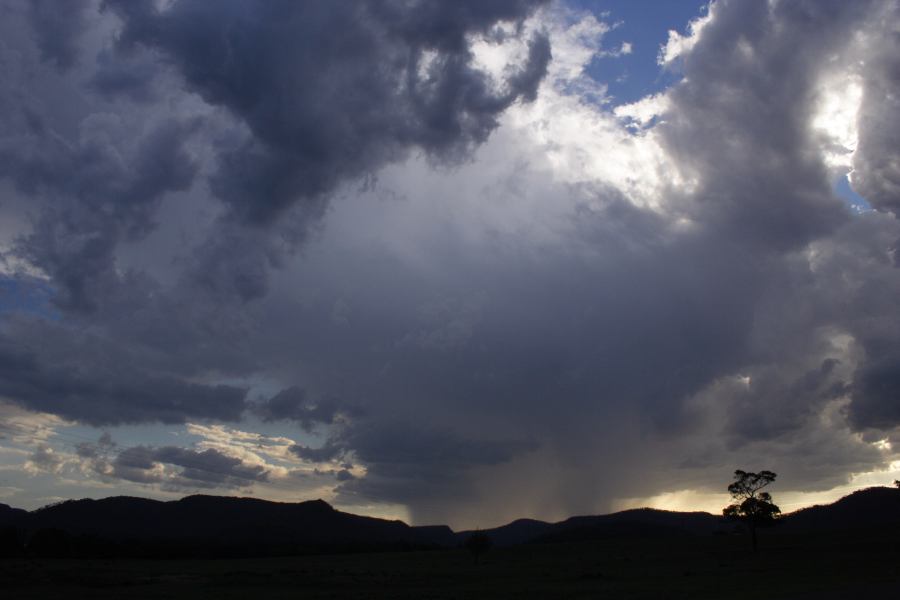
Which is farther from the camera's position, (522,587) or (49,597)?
(522,587)

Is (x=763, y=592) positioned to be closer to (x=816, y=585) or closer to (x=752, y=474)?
(x=816, y=585)

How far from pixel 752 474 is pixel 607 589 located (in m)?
74.9

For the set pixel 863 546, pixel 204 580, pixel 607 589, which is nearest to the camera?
pixel 607 589

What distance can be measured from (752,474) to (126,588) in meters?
102

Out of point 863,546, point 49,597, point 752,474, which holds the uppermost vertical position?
point 752,474

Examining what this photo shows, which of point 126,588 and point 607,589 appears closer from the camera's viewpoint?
point 607,589

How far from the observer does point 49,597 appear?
58438 millimetres

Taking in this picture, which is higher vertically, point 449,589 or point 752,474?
point 752,474

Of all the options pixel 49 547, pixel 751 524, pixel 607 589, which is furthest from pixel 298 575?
pixel 49 547

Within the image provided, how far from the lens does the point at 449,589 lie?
211 feet

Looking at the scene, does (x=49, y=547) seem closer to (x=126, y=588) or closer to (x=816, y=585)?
(x=126, y=588)

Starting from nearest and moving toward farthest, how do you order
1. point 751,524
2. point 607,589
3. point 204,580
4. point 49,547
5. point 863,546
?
1. point 607,589
2. point 204,580
3. point 863,546
4. point 751,524
5. point 49,547

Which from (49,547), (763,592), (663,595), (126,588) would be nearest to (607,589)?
(663,595)

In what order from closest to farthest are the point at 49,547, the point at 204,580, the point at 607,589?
1. the point at 607,589
2. the point at 204,580
3. the point at 49,547
